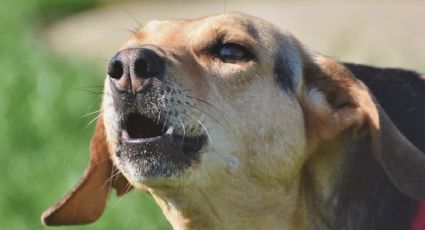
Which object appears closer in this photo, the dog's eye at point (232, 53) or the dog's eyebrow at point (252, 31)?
the dog's eye at point (232, 53)

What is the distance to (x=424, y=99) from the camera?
19.9 ft

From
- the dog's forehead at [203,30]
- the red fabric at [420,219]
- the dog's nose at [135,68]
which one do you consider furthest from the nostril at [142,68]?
the red fabric at [420,219]

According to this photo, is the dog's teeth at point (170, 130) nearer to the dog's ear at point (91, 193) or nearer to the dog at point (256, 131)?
the dog at point (256, 131)

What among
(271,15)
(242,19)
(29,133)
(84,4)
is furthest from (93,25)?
(242,19)

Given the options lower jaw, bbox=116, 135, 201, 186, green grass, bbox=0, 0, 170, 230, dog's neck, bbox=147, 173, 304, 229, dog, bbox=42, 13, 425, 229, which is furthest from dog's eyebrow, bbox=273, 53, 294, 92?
green grass, bbox=0, 0, 170, 230

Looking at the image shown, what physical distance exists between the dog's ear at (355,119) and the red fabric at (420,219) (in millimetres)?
213

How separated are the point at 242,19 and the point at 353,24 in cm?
751

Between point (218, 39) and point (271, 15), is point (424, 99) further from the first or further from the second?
point (271, 15)

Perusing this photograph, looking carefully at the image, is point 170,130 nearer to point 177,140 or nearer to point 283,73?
point 177,140

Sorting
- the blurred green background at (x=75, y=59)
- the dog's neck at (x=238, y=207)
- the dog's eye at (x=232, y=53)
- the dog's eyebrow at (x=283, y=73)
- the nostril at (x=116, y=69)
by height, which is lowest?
the blurred green background at (x=75, y=59)

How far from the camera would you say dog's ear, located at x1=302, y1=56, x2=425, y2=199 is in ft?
18.1

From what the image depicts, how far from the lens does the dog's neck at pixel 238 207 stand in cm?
569

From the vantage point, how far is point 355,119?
5730 millimetres

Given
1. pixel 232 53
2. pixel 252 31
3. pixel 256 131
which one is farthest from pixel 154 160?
pixel 252 31
